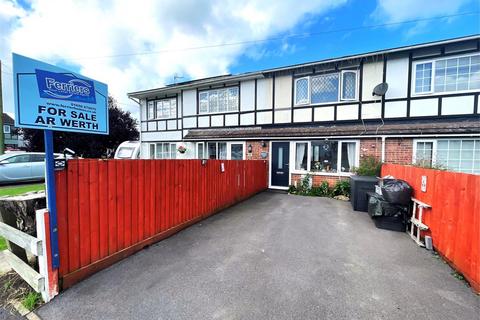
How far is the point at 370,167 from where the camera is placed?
25.8ft

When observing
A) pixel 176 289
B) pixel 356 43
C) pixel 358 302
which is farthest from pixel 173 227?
pixel 356 43

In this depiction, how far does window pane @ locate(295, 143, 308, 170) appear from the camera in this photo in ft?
31.1

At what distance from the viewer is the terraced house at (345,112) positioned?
290 inches

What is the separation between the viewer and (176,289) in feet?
8.40

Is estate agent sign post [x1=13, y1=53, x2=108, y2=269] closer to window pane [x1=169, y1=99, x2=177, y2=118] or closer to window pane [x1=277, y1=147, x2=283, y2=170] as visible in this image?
window pane [x1=277, y1=147, x2=283, y2=170]

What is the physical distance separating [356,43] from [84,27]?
1025 cm

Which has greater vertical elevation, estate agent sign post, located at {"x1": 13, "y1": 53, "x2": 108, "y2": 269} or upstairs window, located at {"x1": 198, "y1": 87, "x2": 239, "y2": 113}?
upstairs window, located at {"x1": 198, "y1": 87, "x2": 239, "y2": 113}

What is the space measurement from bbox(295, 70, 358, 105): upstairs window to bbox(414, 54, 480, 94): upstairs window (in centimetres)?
218

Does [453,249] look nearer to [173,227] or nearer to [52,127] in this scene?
[173,227]

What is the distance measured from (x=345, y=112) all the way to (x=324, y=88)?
1.41 metres

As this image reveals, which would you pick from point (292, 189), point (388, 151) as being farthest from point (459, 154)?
point (292, 189)

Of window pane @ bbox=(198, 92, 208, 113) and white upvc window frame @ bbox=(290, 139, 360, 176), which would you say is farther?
window pane @ bbox=(198, 92, 208, 113)

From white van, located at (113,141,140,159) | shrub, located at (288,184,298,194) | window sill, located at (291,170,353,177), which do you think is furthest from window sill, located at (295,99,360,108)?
white van, located at (113,141,140,159)

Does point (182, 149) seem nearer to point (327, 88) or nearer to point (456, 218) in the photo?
point (327, 88)
